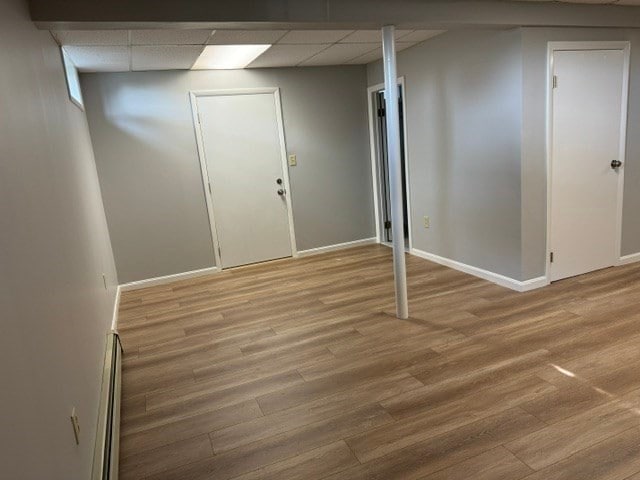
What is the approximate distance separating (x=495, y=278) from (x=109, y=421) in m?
3.29

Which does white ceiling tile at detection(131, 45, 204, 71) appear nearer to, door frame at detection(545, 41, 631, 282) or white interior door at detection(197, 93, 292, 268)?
white interior door at detection(197, 93, 292, 268)

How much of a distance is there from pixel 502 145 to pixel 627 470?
104 inches

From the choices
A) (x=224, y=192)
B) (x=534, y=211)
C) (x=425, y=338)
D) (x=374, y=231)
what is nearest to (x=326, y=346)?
(x=425, y=338)

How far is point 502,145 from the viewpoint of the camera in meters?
3.74

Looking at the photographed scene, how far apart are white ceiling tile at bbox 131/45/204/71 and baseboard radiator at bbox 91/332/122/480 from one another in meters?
2.46

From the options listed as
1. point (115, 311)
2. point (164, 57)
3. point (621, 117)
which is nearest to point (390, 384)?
point (115, 311)

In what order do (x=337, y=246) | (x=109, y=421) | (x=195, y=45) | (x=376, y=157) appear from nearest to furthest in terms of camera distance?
(x=109, y=421)
(x=195, y=45)
(x=376, y=157)
(x=337, y=246)

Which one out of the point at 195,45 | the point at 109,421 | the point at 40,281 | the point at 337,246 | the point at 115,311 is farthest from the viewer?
the point at 337,246

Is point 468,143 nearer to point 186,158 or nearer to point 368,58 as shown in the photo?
point 368,58

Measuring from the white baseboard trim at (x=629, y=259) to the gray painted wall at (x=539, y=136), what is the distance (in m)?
0.41

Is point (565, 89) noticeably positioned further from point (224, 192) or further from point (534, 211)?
point (224, 192)

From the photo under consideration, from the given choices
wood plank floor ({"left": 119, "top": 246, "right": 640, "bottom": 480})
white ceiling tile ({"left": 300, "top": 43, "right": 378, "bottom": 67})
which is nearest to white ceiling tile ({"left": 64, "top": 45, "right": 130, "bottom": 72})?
white ceiling tile ({"left": 300, "top": 43, "right": 378, "bottom": 67})

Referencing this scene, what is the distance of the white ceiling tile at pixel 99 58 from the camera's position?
11.8 ft

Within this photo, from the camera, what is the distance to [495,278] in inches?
160
